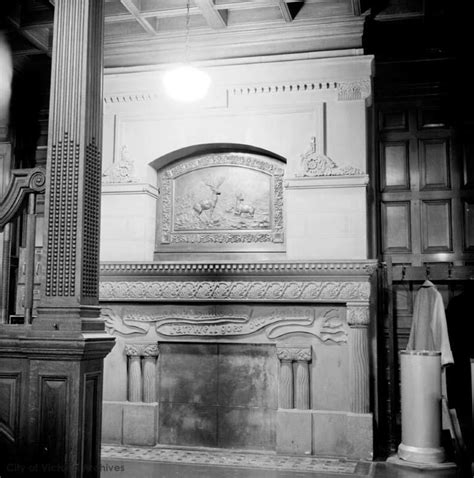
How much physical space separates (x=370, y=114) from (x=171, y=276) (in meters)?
2.84

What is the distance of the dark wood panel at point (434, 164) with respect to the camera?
731 cm

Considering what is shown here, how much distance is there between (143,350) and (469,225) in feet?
12.6

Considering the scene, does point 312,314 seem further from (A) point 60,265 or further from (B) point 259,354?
(A) point 60,265

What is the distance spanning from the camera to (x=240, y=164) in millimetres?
7469

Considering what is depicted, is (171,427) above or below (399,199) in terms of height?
below

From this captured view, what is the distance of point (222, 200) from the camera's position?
747 centimetres

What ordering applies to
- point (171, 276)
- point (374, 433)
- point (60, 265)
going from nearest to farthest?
1. point (60, 265)
2. point (374, 433)
3. point (171, 276)

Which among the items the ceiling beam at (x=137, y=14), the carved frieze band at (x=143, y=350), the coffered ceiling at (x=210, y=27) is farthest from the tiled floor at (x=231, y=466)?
the ceiling beam at (x=137, y=14)

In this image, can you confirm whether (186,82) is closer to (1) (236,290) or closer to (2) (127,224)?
(2) (127,224)

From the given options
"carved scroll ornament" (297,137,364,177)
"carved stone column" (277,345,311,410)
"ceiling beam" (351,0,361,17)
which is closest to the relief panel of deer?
"carved scroll ornament" (297,137,364,177)

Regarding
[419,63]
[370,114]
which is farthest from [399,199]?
[419,63]

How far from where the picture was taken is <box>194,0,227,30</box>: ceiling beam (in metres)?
6.57

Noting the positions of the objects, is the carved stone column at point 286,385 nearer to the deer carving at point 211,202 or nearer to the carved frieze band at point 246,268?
the carved frieze band at point 246,268

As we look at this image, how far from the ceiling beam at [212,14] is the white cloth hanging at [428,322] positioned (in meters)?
3.53
